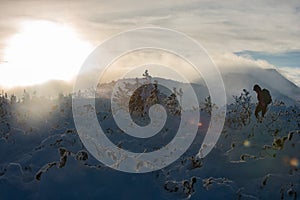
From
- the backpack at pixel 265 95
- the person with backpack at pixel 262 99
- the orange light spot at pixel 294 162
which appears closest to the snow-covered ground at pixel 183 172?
the orange light spot at pixel 294 162

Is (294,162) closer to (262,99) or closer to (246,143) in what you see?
(246,143)

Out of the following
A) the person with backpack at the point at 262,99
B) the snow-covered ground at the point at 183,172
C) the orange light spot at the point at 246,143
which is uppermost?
the person with backpack at the point at 262,99

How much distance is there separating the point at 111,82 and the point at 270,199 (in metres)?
29.3

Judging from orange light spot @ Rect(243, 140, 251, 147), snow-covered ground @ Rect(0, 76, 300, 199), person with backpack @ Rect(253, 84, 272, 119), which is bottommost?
snow-covered ground @ Rect(0, 76, 300, 199)

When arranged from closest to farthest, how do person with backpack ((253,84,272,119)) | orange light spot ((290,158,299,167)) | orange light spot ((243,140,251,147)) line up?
orange light spot ((290,158,299,167))
orange light spot ((243,140,251,147))
person with backpack ((253,84,272,119))

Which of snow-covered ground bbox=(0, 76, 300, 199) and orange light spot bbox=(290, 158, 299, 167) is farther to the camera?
orange light spot bbox=(290, 158, 299, 167)

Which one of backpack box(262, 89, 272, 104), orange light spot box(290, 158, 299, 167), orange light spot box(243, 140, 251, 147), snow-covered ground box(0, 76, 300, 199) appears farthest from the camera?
backpack box(262, 89, 272, 104)

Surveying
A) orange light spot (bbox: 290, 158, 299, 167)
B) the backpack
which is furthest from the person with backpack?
orange light spot (bbox: 290, 158, 299, 167)

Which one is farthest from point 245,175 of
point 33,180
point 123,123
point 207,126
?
point 123,123

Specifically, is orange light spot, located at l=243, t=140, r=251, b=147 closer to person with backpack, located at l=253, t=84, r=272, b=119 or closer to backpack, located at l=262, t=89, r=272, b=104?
person with backpack, located at l=253, t=84, r=272, b=119

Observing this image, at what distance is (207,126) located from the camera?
19406mm

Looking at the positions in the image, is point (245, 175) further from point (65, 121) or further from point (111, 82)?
point (111, 82)

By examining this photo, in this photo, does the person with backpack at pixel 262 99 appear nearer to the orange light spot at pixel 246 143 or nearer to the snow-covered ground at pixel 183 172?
the snow-covered ground at pixel 183 172

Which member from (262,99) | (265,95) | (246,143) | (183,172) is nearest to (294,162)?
(183,172)
